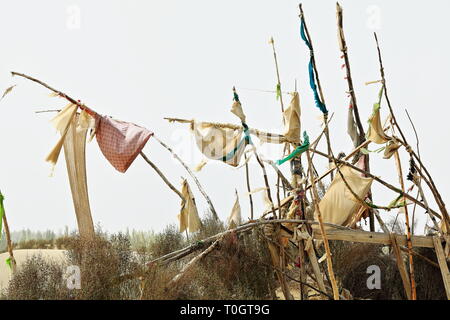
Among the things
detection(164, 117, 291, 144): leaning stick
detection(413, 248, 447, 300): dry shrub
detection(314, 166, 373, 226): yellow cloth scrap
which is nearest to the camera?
detection(164, 117, 291, 144): leaning stick

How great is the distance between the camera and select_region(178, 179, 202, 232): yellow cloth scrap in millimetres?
8507

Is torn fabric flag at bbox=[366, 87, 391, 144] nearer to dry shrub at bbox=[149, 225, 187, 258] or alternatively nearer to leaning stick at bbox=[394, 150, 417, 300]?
leaning stick at bbox=[394, 150, 417, 300]

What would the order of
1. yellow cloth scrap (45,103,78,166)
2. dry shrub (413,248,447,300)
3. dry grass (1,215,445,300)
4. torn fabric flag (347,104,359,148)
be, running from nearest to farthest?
dry grass (1,215,445,300) < yellow cloth scrap (45,103,78,166) < dry shrub (413,248,447,300) < torn fabric flag (347,104,359,148)

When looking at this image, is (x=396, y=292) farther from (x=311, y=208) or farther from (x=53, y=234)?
(x=53, y=234)

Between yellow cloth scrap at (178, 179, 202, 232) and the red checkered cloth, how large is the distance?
3.40ft

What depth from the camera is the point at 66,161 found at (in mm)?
7969

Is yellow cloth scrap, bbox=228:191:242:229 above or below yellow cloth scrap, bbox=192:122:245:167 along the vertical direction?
below

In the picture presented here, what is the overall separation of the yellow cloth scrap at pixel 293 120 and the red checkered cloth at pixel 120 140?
197 centimetres

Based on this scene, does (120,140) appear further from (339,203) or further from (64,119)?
(339,203)

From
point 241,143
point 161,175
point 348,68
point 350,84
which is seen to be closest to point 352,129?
point 350,84
